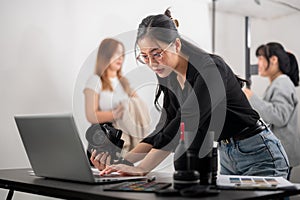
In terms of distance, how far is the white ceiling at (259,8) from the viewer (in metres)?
3.24

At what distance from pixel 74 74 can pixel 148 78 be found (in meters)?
0.53

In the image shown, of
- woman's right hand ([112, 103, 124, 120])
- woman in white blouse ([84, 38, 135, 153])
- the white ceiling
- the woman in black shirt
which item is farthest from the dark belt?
the white ceiling

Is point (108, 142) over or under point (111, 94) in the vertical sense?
under

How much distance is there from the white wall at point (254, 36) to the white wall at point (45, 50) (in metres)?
0.76

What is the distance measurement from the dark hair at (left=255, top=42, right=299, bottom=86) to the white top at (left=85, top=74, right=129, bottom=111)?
1020 mm

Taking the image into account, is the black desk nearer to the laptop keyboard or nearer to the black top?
the laptop keyboard

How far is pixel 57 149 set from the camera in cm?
154

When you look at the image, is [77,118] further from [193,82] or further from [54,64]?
[193,82]

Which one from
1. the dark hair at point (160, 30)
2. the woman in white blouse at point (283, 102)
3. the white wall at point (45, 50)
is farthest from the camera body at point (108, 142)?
the woman in white blouse at point (283, 102)

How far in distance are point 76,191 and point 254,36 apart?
234cm

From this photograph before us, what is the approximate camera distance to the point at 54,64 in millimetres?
2797

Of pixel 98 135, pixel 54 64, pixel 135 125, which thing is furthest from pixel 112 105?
pixel 98 135

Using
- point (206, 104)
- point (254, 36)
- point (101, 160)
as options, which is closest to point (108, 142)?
point (101, 160)

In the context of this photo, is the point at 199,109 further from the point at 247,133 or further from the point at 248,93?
the point at 248,93
